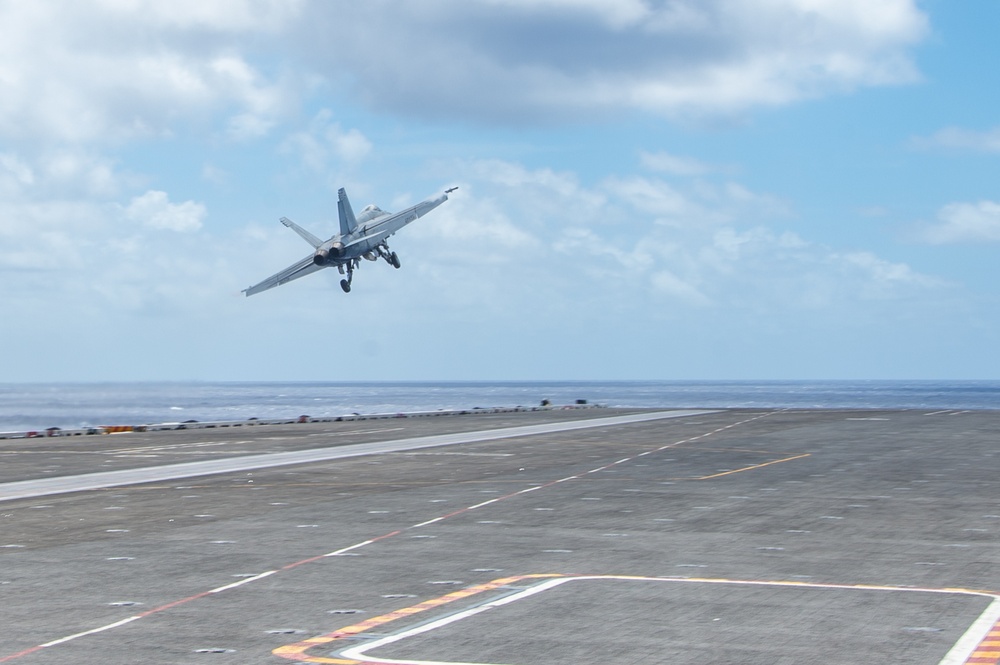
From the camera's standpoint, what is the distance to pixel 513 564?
19.0m

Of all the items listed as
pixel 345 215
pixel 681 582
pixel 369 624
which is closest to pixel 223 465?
pixel 681 582

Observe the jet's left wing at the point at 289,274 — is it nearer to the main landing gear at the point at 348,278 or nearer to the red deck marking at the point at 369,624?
the main landing gear at the point at 348,278

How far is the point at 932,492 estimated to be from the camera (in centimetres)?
3012

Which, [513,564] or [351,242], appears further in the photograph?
[351,242]

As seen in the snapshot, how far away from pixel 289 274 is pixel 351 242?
21.6 ft

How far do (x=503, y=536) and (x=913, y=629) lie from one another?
9.48m

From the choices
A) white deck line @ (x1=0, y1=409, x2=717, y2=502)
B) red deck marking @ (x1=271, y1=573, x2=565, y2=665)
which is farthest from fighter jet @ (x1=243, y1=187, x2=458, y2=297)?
red deck marking @ (x1=271, y1=573, x2=565, y2=665)

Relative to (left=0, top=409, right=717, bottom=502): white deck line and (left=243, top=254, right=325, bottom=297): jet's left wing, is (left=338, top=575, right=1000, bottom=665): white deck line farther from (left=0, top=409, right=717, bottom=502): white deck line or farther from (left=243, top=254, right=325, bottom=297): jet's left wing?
(left=243, top=254, right=325, bottom=297): jet's left wing

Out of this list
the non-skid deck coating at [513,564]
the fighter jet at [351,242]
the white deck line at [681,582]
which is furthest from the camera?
the fighter jet at [351,242]

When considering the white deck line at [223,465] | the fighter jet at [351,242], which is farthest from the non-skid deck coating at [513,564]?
the fighter jet at [351,242]

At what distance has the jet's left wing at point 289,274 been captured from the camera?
258 ft

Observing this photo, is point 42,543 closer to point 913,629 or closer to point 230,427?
point 913,629

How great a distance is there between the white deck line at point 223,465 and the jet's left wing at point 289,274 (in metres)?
23.3

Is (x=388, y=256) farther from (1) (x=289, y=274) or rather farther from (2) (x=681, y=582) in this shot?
(2) (x=681, y=582)
